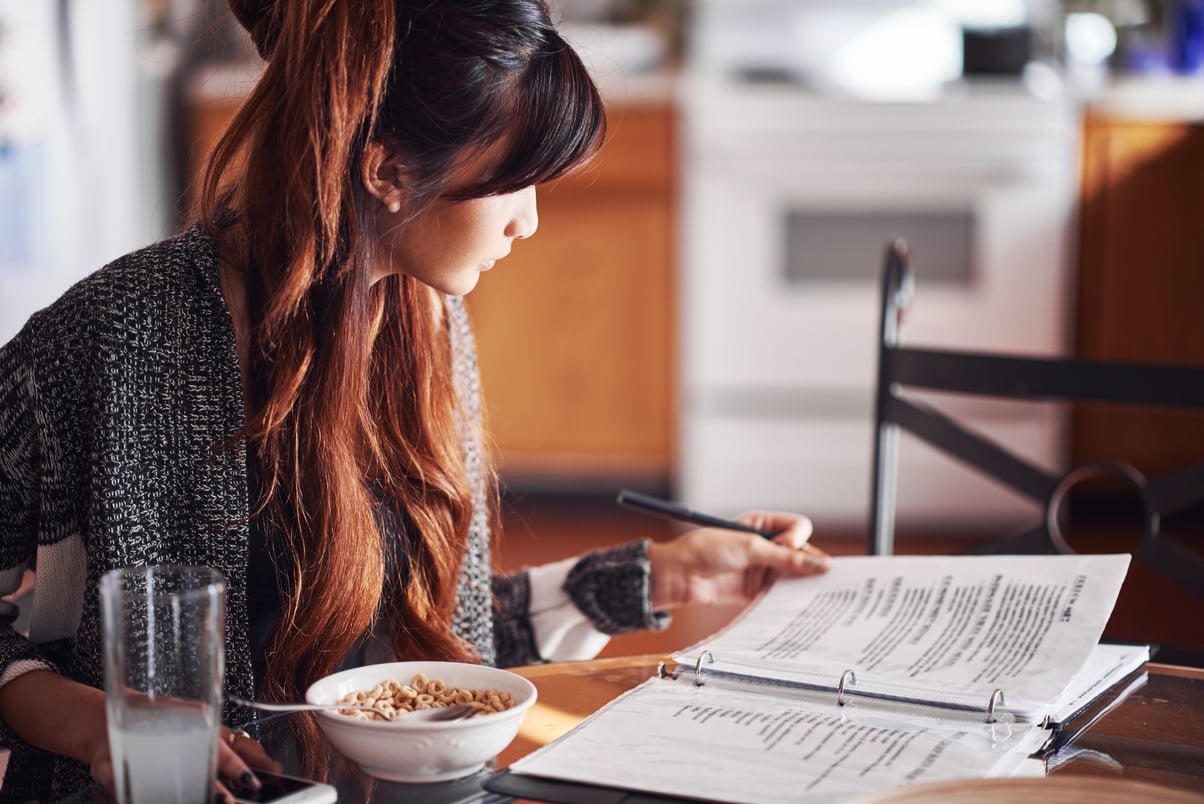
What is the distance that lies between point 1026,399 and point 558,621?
0.46m

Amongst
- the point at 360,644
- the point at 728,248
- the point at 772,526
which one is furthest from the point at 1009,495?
the point at 360,644

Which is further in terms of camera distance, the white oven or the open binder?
the white oven

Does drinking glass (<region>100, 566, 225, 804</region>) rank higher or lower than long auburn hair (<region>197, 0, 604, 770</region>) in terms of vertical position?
lower

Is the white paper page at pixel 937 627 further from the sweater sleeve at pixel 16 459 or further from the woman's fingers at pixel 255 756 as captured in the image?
the sweater sleeve at pixel 16 459

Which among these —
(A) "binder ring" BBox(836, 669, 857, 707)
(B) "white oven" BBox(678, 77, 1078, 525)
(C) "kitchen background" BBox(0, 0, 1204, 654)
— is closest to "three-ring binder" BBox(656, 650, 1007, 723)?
(A) "binder ring" BBox(836, 669, 857, 707)

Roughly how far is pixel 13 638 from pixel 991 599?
64cm

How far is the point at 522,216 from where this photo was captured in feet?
3.19

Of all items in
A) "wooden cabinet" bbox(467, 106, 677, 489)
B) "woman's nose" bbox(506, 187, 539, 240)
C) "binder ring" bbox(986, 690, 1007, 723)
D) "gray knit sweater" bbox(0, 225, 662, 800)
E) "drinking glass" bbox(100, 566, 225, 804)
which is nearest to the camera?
"drinking glass" bbox(100, 566, 225, 804)

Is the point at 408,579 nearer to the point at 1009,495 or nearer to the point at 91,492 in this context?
the point at 91,492

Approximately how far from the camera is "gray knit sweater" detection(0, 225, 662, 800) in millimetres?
862

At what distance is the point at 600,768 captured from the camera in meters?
0.67

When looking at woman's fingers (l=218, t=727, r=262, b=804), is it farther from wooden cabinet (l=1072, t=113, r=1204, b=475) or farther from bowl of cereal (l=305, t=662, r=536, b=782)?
wooden cabinet (l=1072, t=113, r=1204, b=475)

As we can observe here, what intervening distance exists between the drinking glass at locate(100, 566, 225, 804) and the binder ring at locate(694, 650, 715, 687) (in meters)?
0.32

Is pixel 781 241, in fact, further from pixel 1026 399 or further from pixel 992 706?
pixel 992 706
